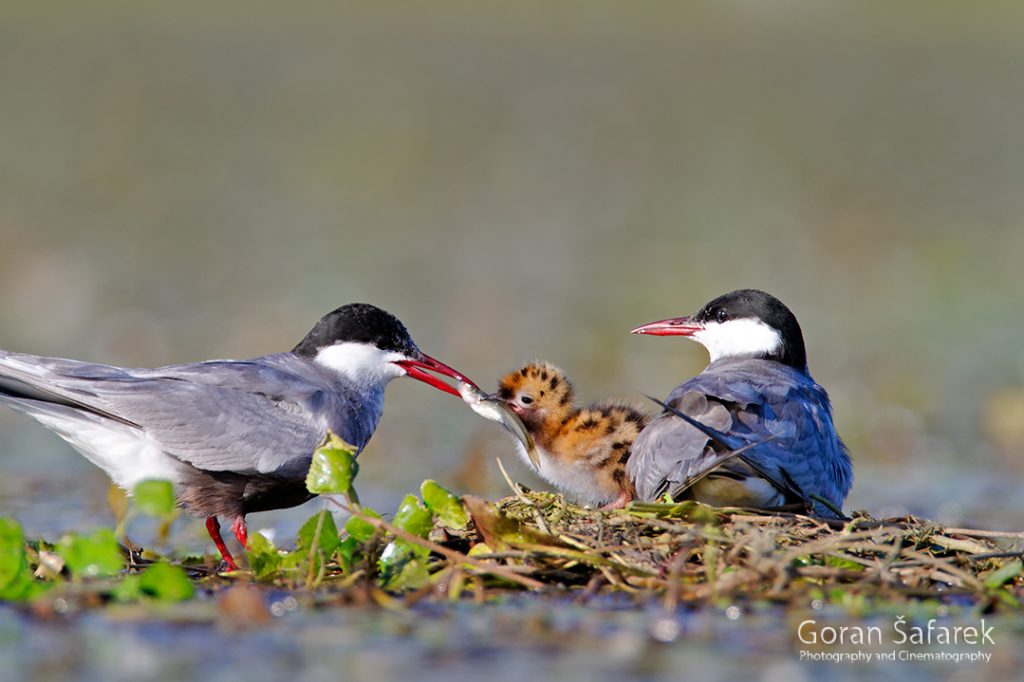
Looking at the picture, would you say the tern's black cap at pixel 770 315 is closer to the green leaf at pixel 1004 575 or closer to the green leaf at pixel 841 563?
the green leaf at pixel 841 563

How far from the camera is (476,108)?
61.6 feet

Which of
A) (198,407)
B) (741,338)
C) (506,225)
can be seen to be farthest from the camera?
(506,225)

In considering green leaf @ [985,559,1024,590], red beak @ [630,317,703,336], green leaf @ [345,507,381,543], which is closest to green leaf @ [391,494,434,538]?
green leaf @ [345,507,381,543]

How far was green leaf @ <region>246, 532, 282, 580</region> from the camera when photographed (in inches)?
199

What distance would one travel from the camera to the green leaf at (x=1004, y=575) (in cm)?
471

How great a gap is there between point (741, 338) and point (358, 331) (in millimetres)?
1707

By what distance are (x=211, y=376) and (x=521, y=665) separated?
101 inches

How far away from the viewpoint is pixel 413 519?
5.11m

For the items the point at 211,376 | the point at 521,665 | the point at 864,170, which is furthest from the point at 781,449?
the point at 864,170

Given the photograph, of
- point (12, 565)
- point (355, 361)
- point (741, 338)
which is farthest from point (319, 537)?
point (741, 338)

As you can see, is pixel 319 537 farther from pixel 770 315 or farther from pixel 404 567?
pixel 770 315

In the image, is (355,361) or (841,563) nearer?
(841,563)

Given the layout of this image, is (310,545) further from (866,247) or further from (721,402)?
(866,247)

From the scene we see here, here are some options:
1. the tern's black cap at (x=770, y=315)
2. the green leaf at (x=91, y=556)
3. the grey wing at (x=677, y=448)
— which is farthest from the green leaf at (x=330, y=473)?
the tern's black cap at (x=770, y=315)
